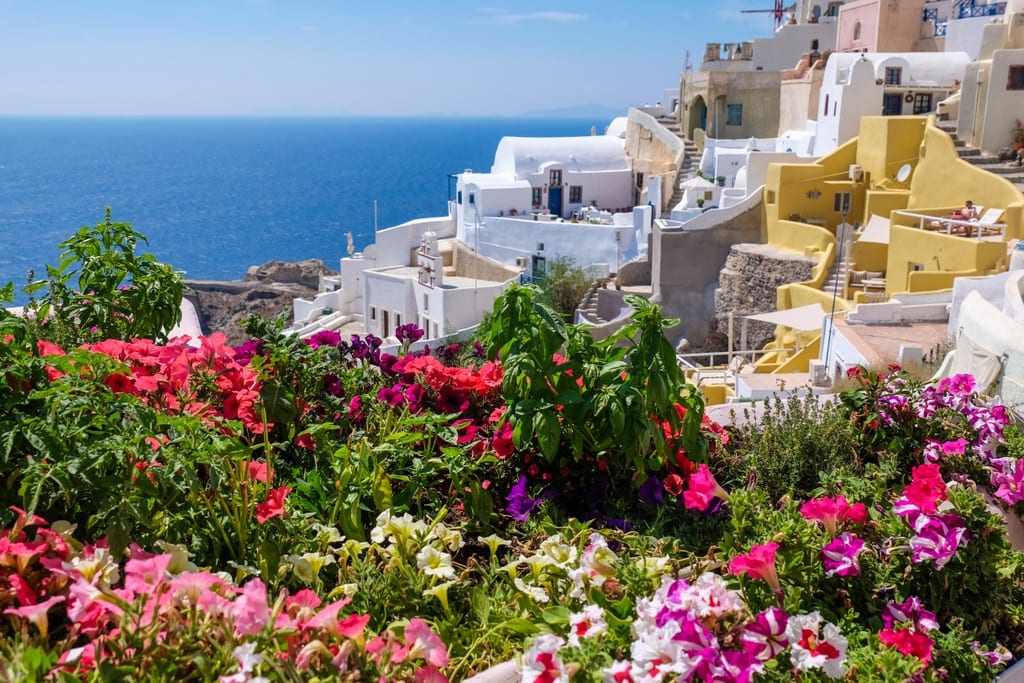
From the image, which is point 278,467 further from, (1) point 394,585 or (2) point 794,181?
(2) point 794,181

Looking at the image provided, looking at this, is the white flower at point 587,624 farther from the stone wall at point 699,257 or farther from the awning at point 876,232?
the stone wall at point 699,257

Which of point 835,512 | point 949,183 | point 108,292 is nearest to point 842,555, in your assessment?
point 835,512

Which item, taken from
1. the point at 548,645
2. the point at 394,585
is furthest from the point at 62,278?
the point at 548,645

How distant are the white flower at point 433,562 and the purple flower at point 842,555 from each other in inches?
48.6

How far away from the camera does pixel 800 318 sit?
61.7ft

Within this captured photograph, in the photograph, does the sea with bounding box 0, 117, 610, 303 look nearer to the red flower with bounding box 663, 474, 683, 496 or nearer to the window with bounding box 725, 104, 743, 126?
the window with bounding box 725, 104, 743, 126

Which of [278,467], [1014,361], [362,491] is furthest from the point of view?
[1014,361]

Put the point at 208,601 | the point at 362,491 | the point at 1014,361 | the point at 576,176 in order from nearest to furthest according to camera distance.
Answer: the point at 208,601 < the point at 362,491 < the point at 1014,361 < the point at 576,176

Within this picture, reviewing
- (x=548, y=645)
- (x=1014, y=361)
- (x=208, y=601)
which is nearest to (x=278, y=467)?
(x=208, y=601)

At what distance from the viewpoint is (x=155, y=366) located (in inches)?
171

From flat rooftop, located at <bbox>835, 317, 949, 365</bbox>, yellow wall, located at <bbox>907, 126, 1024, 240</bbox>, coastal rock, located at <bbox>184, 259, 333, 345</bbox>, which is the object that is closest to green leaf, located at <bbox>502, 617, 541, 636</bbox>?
flat rooftop, located at <bbox>835, 317, 949, 365</bbox>

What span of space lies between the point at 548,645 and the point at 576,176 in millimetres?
39478

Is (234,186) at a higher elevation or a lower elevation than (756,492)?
lower

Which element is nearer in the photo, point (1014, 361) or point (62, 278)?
point (62, 278)
